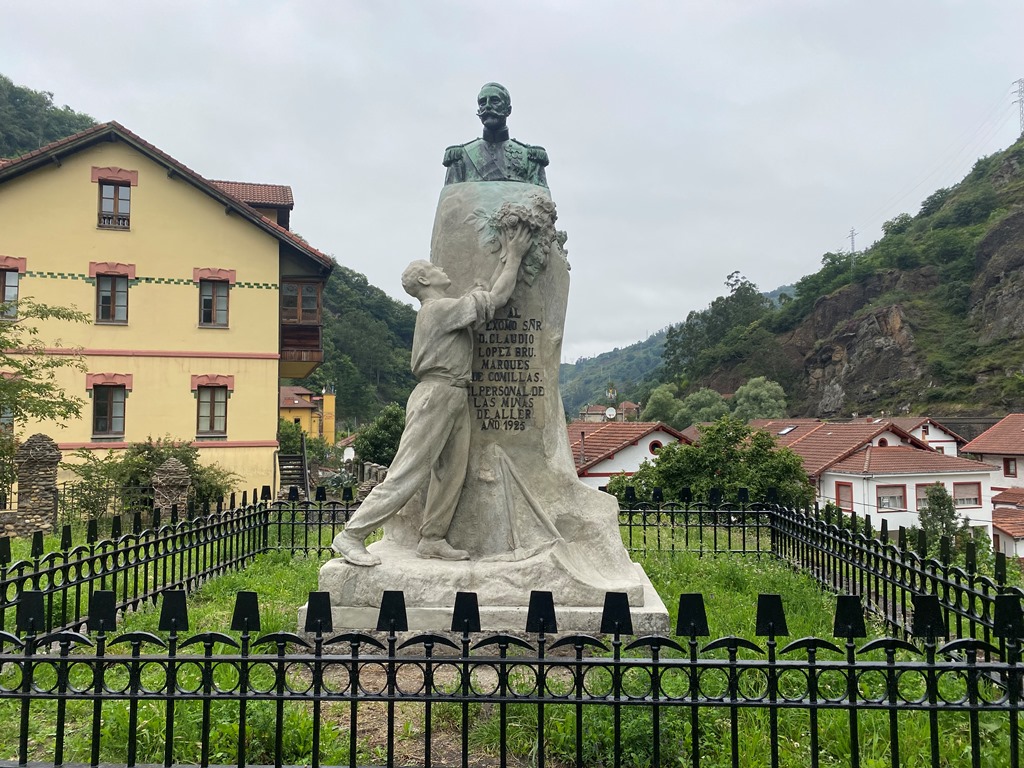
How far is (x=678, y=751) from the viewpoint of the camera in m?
3.25

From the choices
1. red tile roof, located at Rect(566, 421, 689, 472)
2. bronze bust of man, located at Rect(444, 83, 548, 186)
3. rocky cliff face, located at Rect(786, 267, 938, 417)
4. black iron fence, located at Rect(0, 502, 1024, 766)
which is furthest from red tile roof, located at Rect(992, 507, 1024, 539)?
rocky cliff face, located at Rect(786, 267, 938, 417)

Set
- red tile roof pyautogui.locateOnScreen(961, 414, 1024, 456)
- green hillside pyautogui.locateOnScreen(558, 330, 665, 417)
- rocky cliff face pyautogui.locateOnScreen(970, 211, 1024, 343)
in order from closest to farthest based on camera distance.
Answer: red tile roof pyautogui.locateOnScreen(961, 414, 1024, 456)
rocky cliff face pyautogui.locateOnScreen(970, 211, 1024, 343)
green hillside pyautogui.locateOnScreen(558, 330, 665, 417)

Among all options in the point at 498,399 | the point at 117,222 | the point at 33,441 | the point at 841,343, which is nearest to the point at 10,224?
the point at 117,222

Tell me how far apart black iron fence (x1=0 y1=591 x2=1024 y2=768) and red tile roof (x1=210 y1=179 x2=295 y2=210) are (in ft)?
73.5

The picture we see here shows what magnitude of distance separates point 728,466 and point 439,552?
14839 mm

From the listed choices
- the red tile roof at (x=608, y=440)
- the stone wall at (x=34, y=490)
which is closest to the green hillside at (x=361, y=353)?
the red tile roof at (x=608, y=440)

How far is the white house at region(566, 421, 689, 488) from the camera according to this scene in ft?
101

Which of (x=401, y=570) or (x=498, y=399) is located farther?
(x=498, y=399)

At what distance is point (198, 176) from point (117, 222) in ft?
8.79

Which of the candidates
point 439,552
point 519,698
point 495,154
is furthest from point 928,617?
point 495,154

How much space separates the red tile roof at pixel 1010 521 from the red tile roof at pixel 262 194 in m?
30.6

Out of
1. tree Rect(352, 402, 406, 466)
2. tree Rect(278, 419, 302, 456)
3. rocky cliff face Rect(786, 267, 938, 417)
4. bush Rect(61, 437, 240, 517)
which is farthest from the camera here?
rocky cliff face Rect(786, 267, 938, 417)

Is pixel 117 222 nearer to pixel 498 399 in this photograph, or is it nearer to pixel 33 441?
pixel 33 441

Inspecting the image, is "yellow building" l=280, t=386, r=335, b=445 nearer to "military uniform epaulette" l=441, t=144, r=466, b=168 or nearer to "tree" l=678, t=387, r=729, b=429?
"tree" l=678, t=387, r=729, b=429
